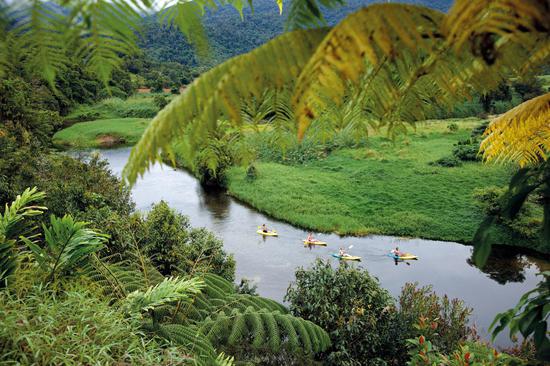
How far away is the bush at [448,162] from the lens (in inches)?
648

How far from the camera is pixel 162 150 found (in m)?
0.86

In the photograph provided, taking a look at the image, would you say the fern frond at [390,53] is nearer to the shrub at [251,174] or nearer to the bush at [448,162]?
the shrub at [251,174]

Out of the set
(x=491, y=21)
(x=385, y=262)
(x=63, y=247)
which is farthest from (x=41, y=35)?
(x=385, y=262)

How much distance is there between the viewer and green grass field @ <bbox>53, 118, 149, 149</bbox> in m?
19.5

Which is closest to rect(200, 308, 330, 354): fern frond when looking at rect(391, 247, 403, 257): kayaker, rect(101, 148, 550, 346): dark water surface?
rect(101, 148, 550, 346): dark water surface

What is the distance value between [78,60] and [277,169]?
1658 cm

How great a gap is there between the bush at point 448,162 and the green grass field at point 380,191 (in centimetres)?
26

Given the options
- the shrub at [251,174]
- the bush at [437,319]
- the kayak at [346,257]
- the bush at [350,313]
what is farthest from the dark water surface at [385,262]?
the bush at [350,313]

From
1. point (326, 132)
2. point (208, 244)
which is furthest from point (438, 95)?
point (208, 244)

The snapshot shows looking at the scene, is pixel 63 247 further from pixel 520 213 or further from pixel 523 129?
pixel 520 213

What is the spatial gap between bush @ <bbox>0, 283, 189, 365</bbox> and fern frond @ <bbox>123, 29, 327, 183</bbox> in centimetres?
204

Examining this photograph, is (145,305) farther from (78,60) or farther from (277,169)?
(277,169)

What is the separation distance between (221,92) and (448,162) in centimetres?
1721

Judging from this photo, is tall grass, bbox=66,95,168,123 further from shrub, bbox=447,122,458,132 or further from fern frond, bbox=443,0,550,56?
fern frond, bbox=443,0,550,56
